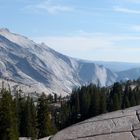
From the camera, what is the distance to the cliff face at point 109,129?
21.4 m

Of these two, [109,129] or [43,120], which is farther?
[43,120]

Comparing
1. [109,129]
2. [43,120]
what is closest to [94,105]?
[43,120]

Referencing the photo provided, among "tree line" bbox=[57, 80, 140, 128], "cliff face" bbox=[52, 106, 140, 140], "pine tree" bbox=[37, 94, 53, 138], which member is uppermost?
"tree line" bbox=[57, 80, 140, 128]

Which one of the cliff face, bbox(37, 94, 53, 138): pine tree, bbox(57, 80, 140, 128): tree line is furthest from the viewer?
bbox(57, 80, 140, 128): tree line

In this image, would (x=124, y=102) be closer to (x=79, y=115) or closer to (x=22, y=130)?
(x=79, y=115)

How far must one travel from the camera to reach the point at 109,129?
21.9 meters

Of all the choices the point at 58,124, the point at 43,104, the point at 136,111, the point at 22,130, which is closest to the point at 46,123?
the point at 43,104

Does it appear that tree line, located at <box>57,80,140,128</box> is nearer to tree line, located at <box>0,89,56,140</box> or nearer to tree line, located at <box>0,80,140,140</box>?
tree line, located at <box>0,80,140,140</box>

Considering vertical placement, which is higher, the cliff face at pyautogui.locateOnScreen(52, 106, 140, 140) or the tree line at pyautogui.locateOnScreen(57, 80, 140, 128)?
the tree line at pyautogui.locateOnScreen(57, 80, 140, 128)

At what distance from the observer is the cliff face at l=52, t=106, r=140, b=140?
21359 millimetres

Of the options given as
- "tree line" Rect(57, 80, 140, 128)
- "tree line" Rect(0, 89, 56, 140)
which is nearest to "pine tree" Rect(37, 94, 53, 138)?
"tree line" Rect(0, 89, 56, 140)

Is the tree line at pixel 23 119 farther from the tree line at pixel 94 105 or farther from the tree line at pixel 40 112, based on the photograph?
the tree line at pixel 94 105

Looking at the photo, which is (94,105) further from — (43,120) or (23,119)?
(43,120)

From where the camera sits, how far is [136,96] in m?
180
